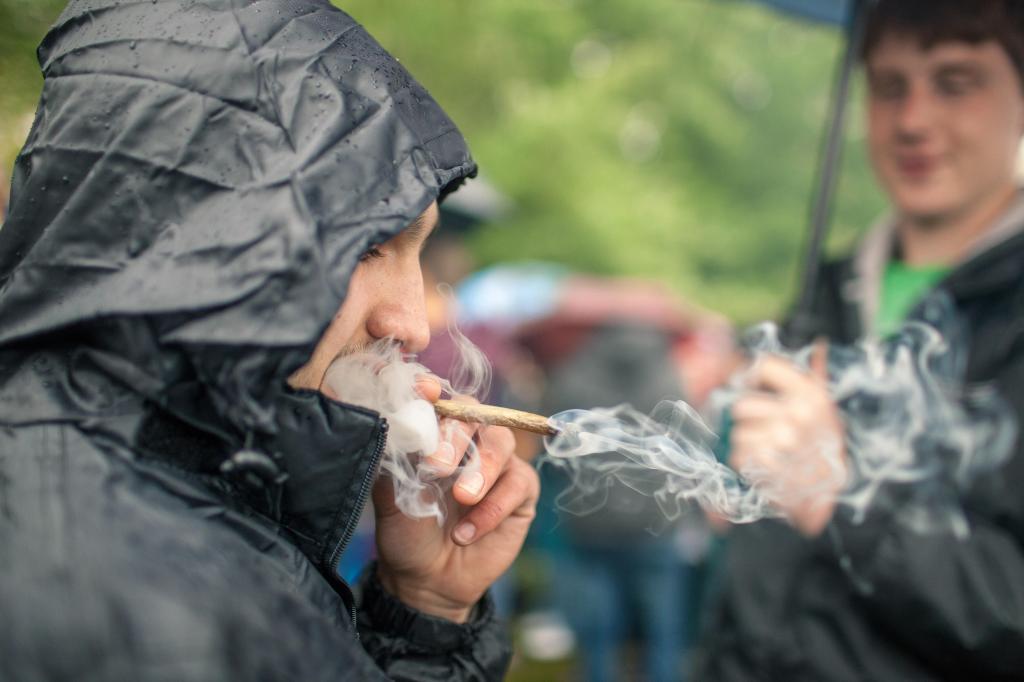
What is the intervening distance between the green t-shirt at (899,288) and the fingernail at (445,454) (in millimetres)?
1468

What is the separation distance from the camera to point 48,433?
1.02 m

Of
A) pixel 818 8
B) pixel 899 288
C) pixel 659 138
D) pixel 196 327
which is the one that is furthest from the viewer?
pixel 659 138

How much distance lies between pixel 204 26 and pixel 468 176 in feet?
1.46

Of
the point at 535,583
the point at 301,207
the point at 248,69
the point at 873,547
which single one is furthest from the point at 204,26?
the point at 535,583

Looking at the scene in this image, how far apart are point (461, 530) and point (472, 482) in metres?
0.11

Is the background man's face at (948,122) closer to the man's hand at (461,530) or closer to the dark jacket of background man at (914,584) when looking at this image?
the dark jacket of background man at (914,584)

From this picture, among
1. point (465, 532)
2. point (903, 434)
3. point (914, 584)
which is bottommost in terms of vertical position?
point (914, 584)

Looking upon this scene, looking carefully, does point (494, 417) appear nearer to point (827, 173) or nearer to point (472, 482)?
point (472, 482)

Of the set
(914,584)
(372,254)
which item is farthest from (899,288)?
(372,254)

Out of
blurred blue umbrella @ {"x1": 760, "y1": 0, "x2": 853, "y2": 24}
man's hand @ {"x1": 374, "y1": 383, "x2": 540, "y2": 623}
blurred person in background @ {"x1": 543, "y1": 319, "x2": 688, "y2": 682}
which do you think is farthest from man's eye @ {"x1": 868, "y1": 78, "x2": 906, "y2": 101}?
blurred person in background @ {"x1": 543, "y1": 319, "x2": 688, "y2": 682}

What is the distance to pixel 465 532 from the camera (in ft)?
4.64

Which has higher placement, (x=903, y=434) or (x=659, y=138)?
(x=903, y=434)

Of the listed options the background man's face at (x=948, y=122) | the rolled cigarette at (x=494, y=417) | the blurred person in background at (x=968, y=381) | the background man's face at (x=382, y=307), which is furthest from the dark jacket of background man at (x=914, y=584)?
the background man's face at (x=382, y=307)

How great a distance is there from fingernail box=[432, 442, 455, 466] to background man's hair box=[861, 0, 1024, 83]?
1.78 meters
